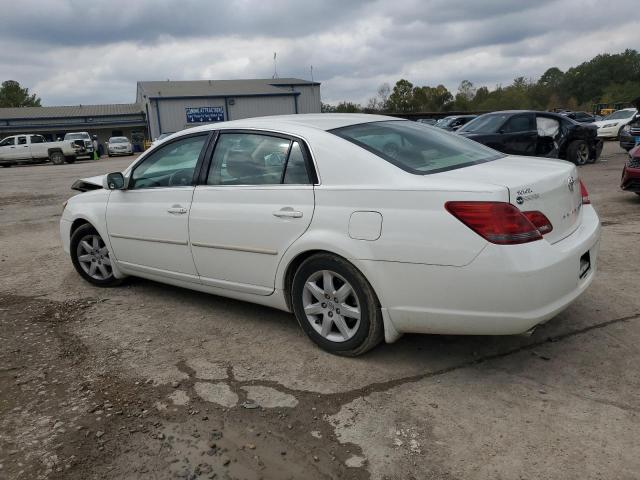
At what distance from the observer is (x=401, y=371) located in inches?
131

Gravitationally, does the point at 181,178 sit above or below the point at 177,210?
above

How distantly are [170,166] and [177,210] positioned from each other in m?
0.49

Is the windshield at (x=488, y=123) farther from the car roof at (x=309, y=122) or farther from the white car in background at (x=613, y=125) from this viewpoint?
the white car in background at (x=613, y=125)

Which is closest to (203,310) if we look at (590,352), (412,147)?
(412,147)

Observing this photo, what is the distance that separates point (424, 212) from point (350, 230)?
0.47m

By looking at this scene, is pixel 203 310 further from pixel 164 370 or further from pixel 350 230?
pixel 350 230

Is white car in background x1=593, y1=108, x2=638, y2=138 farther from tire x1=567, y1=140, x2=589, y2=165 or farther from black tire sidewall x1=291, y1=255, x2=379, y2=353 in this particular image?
black tire sidewall x1=291, y1=255, x2=379, y2=353

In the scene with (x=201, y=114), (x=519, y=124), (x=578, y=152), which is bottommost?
(x=578, y=152)

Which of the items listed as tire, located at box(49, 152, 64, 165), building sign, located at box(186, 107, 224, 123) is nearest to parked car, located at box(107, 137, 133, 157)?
tire, located at box(49, 152, 64, 165)

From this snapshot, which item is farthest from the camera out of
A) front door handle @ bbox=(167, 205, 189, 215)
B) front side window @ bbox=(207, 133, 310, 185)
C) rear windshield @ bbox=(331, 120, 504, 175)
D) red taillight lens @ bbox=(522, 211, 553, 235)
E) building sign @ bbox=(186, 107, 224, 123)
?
building sign @ bbox=(186, 107, 224, 123)

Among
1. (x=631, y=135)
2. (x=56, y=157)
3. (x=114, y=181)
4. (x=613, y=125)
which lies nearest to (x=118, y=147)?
(x=56, y=157)

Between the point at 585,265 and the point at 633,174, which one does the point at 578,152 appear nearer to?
the point at 633,174

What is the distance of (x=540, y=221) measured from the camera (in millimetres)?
3041

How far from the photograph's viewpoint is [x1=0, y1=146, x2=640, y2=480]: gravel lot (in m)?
2.52
